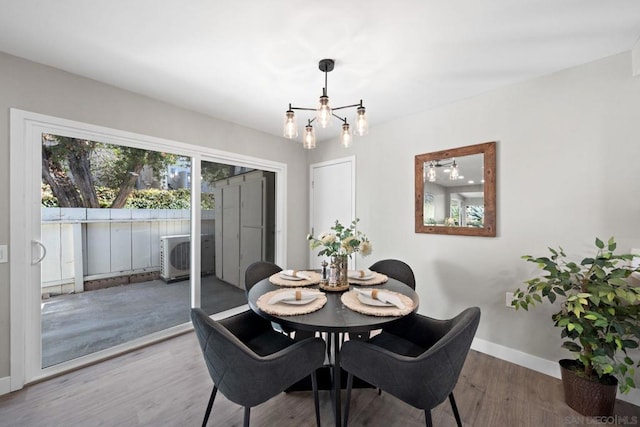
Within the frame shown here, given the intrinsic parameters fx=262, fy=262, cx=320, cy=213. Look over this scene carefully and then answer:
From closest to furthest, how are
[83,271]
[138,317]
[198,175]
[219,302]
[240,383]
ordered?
[240,383] → [83,271] → [138,317] → [198,175] → [219,302]

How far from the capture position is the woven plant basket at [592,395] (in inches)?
63.5

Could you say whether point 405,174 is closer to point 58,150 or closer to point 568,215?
point 568,215

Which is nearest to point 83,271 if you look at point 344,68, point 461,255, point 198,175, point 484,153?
point 198,175

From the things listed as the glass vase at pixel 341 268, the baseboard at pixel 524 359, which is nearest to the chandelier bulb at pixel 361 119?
the glass vase at pixel 341 268

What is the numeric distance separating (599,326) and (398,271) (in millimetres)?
1289

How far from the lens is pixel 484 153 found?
7.79 ft

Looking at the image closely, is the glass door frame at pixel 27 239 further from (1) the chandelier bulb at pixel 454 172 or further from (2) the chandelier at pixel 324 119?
(1) the chandelier bulb at pixel 454 172

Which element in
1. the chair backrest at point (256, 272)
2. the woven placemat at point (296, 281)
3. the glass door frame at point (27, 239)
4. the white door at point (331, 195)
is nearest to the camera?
the glass door frame at point (27, 239)

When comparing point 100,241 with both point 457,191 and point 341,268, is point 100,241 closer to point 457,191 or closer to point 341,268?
point 341,268

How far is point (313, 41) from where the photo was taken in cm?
168

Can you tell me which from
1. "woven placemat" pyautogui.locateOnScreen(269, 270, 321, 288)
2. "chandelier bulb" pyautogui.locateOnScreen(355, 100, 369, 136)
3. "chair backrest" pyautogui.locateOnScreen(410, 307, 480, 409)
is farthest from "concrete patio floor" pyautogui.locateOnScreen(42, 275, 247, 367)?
"chair backrest" pyautogui.locateOnScreen(410, 307, 480, 409)

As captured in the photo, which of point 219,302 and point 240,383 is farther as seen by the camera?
point 219,302

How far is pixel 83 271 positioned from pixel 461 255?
11.1 feet

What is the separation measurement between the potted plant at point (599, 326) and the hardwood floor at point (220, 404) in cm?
16
